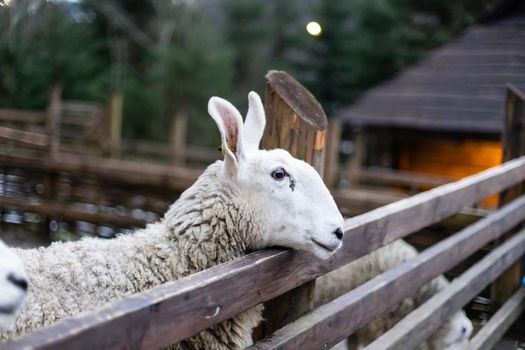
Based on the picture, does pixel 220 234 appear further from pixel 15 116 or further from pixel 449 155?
pixel 449 155

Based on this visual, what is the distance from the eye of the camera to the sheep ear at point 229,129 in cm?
216

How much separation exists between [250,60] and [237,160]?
76.1ft

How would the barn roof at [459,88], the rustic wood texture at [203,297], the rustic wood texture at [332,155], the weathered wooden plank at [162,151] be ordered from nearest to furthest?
1. the rustic wood texture at [203,297]
2. the rustic wood texture at [332,155]
3. the barn roof at [459,88]
4. the weathered wooden plank at [162,151]

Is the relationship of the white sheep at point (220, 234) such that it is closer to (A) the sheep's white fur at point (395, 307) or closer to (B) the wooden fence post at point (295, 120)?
(B) the wooden fence post at point (295, 120)

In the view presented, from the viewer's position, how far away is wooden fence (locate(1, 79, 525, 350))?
120 centimetres

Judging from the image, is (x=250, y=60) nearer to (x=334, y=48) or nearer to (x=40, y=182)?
(x=334, y=48)

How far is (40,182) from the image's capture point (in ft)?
24.1

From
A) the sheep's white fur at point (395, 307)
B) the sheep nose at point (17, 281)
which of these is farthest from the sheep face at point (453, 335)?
the sheep nose at point (17, 281)

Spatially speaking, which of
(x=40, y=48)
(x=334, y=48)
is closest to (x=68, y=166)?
(x=40, y=48)

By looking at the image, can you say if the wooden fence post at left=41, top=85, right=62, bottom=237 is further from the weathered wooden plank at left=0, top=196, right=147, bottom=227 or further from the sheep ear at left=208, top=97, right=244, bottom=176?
the sheep ear at left=208, top=97, right=244, bottom=176

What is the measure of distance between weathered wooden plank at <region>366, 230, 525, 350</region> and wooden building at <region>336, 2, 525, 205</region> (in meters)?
8.03

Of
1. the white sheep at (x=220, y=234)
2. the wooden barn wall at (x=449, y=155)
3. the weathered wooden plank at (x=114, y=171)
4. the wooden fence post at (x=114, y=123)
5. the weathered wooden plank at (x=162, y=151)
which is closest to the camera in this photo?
the white sheep at (x=220, y=234)

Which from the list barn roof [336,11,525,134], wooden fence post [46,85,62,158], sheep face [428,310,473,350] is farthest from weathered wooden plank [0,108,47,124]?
barn roof [336,11,525,134]

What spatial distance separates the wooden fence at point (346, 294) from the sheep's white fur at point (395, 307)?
180 mm
